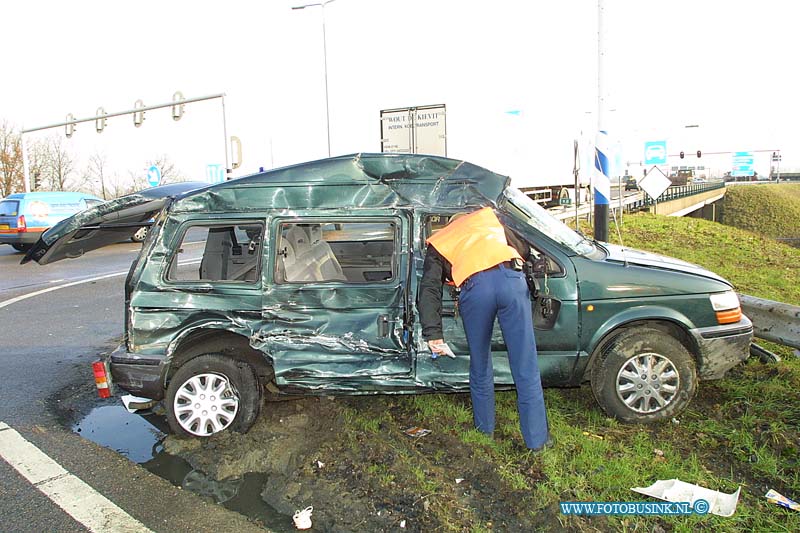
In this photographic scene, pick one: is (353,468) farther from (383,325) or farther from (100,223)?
(100,223)

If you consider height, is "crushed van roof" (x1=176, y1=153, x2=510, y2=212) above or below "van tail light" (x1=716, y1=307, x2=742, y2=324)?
above

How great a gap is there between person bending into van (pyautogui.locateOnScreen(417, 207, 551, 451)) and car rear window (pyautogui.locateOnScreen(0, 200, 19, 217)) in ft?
55.0

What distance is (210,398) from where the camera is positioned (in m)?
4.37

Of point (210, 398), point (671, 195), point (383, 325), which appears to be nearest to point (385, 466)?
point (383, 325)

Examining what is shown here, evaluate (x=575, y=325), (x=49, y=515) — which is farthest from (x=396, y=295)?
(x=49, y=515)

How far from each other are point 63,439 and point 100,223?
1669 millimetres

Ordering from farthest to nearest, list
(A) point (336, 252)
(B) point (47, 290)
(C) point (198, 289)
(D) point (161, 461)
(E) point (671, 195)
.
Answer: (E) point (671, 195) < (B) point (47, 290) < (A) point (336, 252) < (C) point (198, 289) < (D) point (161, 461)

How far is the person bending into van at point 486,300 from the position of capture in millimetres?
3742

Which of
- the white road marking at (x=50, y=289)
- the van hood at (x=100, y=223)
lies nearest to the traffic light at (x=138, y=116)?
the white road marking at (x=50, y=289)

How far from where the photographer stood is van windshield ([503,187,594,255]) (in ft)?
14.6

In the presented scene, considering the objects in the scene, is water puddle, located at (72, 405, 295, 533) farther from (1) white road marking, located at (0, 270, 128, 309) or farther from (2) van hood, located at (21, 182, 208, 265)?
(1) white road marking, located at (0, 270, 128, 309)

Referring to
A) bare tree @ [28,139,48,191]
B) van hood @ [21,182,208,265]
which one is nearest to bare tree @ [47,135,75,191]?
bare tree @ [28,139,48,191]

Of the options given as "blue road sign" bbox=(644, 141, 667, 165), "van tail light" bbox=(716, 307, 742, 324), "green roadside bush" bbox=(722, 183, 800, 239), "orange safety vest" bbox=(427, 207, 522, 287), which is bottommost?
"green roadside bush" bbox=(722, 183, 800, 239)

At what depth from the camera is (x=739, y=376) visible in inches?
204
